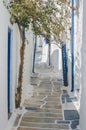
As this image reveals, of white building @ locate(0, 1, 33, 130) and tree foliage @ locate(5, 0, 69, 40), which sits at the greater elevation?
tree foliage @ locate(5, 0, 69, 40)

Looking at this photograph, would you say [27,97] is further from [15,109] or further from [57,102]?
[15,109]

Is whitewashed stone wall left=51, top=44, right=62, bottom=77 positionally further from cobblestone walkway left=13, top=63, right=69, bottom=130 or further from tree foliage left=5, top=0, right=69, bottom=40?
tree foliage left=5, top=0, right=69, bottom=40

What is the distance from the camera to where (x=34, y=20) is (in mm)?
8156

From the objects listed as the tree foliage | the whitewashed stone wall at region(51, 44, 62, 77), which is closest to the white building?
the tree foliage

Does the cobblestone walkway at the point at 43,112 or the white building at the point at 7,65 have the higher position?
the white building at the point at 7,65

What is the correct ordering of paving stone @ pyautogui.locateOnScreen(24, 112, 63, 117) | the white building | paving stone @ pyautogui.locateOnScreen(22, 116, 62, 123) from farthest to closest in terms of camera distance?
1. paving stone @ pyautogui.locateOnScreen(24, 112, 63, 117)
2. paving stone @ pyautogui.locateOnScreen(22, 116, 62, 123)
3. the white building

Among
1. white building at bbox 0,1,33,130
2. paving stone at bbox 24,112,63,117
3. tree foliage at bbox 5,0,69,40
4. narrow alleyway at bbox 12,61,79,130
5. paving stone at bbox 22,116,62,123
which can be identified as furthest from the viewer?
paving stone at bbox 24,112,63,117

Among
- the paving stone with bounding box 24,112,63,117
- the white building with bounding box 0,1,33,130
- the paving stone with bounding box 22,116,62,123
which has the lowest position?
the paving stone with bounding box 22,116,62,123

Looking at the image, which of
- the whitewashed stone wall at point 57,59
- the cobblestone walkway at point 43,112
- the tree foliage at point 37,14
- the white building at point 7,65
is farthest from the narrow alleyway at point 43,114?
the whitewashed stone wall at point 57,59

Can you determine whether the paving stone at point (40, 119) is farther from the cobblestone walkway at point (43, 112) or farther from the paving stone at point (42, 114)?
the paving stone at point (42, 114)

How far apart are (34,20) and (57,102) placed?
2839 mm

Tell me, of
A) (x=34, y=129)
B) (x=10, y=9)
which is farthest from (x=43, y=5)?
(x=34, y=129)

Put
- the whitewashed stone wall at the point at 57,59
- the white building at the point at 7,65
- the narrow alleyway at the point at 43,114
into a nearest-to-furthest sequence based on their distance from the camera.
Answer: the white building at the point at 7,65 → the narrow alleyway at the point at 43,114 → the whitewashed stone wall at the point at 57,59

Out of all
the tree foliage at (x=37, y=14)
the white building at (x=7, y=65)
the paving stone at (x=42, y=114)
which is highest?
the tree foliage at (x=37, y=14)
